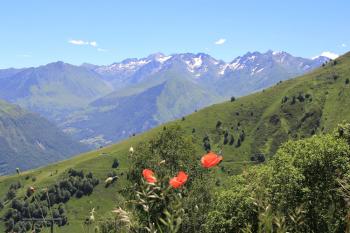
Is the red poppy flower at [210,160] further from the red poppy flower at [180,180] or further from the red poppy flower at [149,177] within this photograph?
the red poppy flower at [149,177]

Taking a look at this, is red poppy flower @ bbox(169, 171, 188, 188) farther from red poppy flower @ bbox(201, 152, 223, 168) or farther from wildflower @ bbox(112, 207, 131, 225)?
wildflower @ bbox(112, 207, 131, 225)

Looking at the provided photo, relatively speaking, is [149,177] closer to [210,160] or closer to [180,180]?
[180,180]

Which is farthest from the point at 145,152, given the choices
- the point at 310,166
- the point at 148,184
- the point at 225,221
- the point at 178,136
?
the point at 148,184

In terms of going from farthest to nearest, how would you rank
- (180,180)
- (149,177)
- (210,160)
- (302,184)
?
1. (302,184)
2. (149,177)
3. (210,160)
4. (180,180)

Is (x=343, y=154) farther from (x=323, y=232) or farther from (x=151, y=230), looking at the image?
(x=151, y=230)

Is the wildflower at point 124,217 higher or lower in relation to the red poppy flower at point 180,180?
lower

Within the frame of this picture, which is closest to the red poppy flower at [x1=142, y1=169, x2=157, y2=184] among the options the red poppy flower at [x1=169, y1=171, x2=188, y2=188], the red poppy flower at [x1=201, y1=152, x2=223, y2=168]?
the red poppy flower at [x1=169, y1=171, x2=188, y2=188]

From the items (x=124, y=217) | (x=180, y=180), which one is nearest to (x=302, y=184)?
(x=124, y=217)

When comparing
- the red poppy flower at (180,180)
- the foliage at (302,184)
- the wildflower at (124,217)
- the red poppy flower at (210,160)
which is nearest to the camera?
the red poppy flower at (180,180)

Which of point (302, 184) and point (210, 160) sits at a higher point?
point (210, 160)

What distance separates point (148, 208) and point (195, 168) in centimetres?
5737

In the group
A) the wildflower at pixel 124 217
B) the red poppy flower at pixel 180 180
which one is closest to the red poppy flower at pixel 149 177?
the red poppy flower at pixel 180 180

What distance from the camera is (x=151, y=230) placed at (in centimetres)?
534

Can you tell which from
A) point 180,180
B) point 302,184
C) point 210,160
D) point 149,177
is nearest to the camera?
point 180,180
